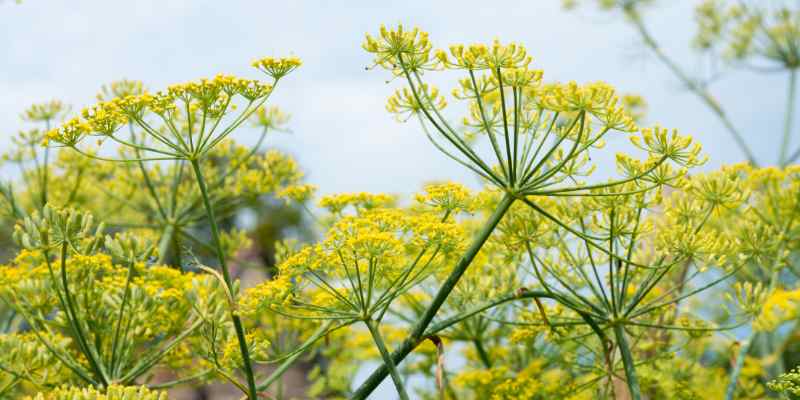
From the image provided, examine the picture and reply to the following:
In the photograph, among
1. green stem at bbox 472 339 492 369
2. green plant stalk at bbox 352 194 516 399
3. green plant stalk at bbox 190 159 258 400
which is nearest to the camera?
green plant stalk at bbox 190 159 258 400

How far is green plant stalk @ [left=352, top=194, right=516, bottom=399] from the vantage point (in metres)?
3.18

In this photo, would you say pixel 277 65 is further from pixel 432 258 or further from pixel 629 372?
pixel 629 372

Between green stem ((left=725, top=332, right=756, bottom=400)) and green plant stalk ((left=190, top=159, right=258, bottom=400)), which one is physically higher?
green stem ((left=725, top=332, right=756, bottom=400))

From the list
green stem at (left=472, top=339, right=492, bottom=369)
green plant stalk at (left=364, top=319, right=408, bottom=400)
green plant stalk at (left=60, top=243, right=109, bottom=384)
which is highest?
green stem at (left=472, top=339, right=492, bottom=369)

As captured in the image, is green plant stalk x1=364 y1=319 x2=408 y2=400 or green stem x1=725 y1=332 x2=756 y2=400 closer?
green plant stalk x1=364 y1=319 x2=408 y2=400

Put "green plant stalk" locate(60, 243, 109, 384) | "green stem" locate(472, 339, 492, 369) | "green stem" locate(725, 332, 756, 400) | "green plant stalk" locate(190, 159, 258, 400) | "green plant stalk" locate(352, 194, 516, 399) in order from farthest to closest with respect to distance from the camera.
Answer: "green stem" locate(472, 339, 492, 369), "green stem" locate(725, 332, 756, 400), "green plant stalk" locate(60, 243, 109, 384), "green plant stalk" locate(352, 194, 516, 399), "green plant stalk" locate(190, 159, 258, 400)

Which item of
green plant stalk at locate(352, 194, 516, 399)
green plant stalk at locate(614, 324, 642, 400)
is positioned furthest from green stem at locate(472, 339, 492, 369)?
green plant stalk at locate(352, 194, 516, 399)

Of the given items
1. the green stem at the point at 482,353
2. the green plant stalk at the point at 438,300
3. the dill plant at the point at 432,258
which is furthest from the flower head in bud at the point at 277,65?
the green stem at the point at 482,353

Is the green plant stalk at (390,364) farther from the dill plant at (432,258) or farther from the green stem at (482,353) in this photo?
the green stem at (482,353)

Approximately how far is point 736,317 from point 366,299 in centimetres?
187

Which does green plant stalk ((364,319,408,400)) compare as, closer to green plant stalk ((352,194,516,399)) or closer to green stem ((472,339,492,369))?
green plant stalk ((352,194,516,399))

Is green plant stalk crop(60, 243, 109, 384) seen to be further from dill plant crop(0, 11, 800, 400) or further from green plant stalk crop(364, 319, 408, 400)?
green plant stalk crop(364, 319, 408, 400)

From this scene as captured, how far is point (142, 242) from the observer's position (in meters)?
3.71

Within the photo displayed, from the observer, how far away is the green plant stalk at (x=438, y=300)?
125 inches
